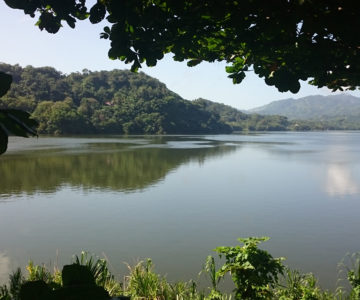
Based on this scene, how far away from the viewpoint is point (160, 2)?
3420mm

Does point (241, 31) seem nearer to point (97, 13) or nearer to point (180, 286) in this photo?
point (97, 13)

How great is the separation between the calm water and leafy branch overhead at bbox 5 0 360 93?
567cm

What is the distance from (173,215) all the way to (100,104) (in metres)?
106

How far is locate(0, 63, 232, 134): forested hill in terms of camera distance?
84312 millimetres

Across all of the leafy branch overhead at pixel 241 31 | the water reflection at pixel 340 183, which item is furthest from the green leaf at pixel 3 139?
the water reflection at pixel 340 183

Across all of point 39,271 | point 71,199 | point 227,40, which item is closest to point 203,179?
point 71,199

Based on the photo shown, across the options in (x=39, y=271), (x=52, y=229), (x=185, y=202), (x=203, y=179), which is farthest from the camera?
(x=203, y=179)

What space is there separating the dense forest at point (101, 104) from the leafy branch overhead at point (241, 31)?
77884 mm

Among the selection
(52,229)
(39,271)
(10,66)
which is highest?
(10,66)

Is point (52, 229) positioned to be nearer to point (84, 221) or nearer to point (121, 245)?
point (84, 221)

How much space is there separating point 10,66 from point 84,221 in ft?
368

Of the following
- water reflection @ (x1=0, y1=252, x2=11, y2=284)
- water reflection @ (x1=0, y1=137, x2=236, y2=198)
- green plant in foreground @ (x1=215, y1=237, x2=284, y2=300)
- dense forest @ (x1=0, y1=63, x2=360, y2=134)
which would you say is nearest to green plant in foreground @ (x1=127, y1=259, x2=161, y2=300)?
green plant in foreground @ (x1=215, y1=237, x2=284, y2=300)

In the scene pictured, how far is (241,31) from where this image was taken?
11.1 ft

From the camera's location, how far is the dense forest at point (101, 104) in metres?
84.2
